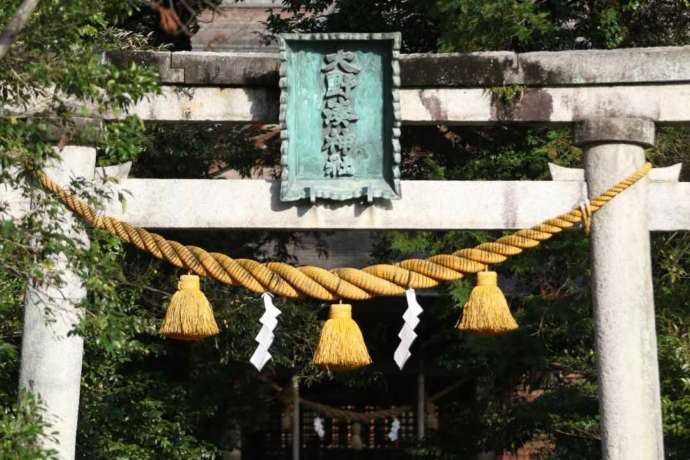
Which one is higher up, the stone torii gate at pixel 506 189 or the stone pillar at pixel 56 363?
the stone torii gate at pixel 506 189

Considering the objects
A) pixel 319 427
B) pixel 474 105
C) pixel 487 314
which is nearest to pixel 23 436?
pixel 487 314

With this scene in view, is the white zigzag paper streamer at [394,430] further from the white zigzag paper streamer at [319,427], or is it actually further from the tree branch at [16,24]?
the tree branch at [16,24]

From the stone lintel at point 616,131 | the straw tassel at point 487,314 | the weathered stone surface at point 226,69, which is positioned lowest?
the straw tassel at point 487,314

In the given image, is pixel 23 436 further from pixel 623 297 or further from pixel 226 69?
pixel 623 297

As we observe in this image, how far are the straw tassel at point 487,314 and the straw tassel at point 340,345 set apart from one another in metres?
0.58

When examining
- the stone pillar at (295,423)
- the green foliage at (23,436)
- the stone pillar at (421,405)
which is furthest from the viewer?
the stone pillar at (421,405)

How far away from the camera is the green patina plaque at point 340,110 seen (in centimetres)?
781

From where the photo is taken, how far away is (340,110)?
310 inches

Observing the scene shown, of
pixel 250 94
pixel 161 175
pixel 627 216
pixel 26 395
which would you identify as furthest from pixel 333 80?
pixel 161 175

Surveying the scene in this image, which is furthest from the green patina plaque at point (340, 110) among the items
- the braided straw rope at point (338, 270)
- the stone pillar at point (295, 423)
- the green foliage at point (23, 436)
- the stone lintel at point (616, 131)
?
the stone pillar at point (295, 423)

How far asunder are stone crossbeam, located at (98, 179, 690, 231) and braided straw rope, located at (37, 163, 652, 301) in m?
0.15

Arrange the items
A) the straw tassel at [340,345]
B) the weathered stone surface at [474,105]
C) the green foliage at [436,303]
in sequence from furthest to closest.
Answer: the green foliage at [436,303]
the weathered stone surface at [474,105]
the straw tassel at [340,345]

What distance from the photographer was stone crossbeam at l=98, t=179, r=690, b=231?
782 centimetres

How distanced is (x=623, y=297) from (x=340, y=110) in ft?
6.25
